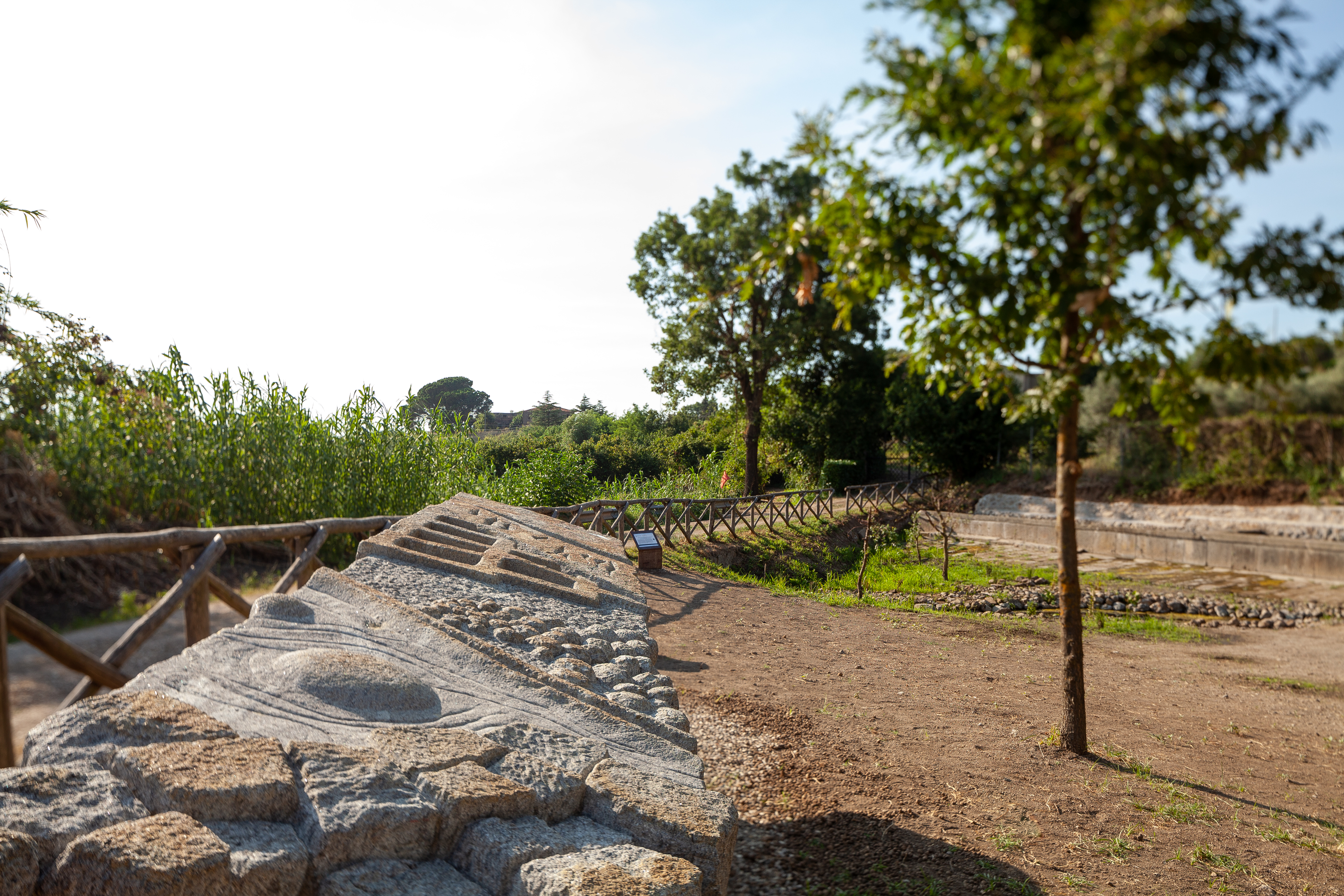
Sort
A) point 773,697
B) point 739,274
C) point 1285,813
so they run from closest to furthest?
1. point 739,274
2. point 1285,813
3. point 773,697

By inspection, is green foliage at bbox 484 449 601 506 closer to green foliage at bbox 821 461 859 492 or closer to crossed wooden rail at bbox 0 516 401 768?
crossed wooden rail at bbox 0 516 401 768

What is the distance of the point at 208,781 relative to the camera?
1837 millimetres

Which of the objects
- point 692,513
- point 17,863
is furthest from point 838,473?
point 17,863

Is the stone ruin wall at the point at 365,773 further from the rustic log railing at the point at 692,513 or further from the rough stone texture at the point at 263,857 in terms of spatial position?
Answer: the rustic log railing at the point at 692,513

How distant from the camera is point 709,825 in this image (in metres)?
2.33

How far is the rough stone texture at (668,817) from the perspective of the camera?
7.41 feet

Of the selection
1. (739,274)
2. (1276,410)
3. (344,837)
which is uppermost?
(739,274)

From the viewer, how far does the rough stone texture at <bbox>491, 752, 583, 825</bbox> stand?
7.38ft

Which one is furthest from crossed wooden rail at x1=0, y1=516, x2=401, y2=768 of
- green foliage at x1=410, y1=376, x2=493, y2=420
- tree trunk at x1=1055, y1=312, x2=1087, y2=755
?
green foliage at x1=410, y1=376, x2=493, y2=420

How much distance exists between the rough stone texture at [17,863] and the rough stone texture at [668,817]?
136cm

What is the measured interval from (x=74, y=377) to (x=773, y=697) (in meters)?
4.85

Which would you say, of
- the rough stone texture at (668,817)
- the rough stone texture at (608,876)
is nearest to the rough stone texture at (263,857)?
the rough stone texture at (608,876)

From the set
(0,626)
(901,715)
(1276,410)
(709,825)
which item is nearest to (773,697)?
(901,715)

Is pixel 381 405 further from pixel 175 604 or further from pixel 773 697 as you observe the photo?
pixel 773 697
